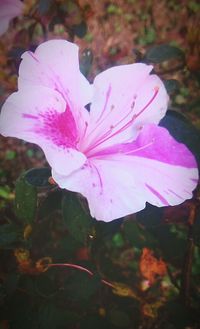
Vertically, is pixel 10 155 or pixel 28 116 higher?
pixel 28 116

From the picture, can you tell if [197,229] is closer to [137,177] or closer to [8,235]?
[137,177]

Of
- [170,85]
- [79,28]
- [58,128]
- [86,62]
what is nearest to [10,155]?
[79,28]

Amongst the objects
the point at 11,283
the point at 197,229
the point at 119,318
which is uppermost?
the point at 197,229

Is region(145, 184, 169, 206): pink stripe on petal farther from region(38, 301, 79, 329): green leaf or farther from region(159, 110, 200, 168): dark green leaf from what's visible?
region(38, 301, 79, 329): green leaf

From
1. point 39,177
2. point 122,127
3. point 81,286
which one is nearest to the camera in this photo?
point 122,127

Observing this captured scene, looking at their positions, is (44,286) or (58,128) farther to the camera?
(44,286)

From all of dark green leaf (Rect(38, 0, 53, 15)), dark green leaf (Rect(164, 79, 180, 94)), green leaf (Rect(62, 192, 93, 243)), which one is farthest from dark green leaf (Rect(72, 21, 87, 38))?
green leaf (Rect(62, 192, 93, 243))

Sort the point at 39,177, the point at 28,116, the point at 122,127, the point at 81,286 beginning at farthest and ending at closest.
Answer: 1. the point at 81,286
2. the point at 39,177
3. the point at 122,127
4. the point at 28,116
